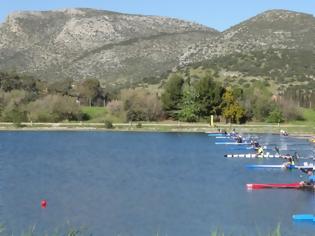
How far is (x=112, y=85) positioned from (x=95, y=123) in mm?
64787

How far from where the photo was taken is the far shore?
9969 cm

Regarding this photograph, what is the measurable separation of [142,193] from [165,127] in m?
57.0

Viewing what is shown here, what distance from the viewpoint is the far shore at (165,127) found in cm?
9969

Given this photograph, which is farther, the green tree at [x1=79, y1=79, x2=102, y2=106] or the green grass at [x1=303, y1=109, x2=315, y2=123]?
the green tree at [x1=79, y1=79, x2=102, y2=106]

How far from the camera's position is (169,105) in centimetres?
10862

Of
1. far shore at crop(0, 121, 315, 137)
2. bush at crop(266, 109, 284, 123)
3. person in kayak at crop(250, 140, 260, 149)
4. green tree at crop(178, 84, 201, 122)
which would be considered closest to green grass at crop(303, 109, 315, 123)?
far shore at crop(0, 121, 315, 137)

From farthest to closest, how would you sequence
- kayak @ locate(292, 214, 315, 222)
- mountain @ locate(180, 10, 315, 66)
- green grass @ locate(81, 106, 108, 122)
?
mountain @ locate(180, 10, 315, 66) < green grass @ locate(81, 106, 108, 122) < kayak @ locate(292, 214, 315, 222)

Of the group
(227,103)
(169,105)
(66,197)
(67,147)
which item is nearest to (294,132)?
(227,103)

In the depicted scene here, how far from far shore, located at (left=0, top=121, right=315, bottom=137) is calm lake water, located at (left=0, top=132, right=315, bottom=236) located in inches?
882

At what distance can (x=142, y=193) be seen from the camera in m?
45.3

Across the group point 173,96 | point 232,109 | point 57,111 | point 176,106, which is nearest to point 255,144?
Answer: point 232,109

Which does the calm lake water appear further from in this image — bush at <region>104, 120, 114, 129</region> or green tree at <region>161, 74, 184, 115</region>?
green tree at <region>161, 74, 184, 115</region>

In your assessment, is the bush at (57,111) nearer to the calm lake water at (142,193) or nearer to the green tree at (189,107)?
the green tree at (189,107)

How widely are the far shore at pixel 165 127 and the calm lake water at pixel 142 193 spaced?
2240 centimetres
